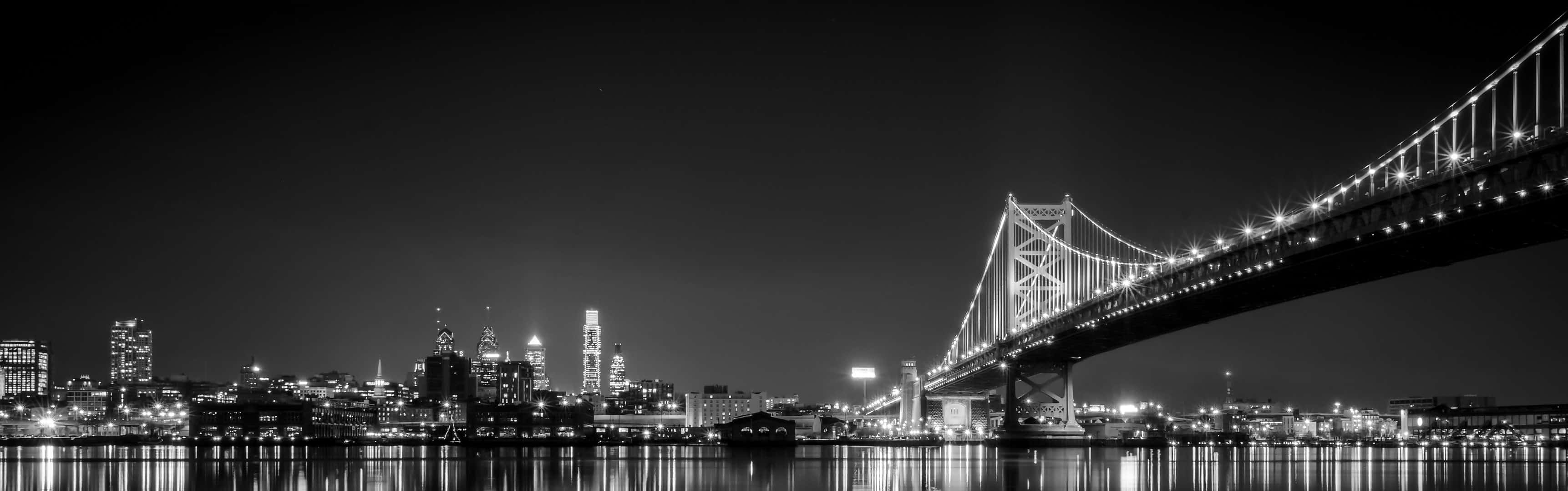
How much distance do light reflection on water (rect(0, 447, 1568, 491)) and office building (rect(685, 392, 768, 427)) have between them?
59410 mm

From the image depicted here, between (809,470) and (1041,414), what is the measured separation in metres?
27.3

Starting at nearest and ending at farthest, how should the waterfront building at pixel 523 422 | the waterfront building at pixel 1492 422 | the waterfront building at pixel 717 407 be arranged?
the waterfront building at pixel 523 422 → the waterfront building at pixel 1492 422 → the waterfront building at pixel 717 407

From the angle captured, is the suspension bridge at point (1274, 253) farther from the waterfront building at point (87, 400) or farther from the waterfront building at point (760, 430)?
the waterfront building at point (87, 400)

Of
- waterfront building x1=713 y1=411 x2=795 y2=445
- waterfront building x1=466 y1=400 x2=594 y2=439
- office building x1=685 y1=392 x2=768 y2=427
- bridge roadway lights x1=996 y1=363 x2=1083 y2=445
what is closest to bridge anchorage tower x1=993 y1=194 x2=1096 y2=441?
bridge roadway lights x1=996 y1=363 x2=1083 y2=445

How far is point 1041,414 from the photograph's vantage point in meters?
75.5

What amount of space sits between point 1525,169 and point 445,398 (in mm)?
155061

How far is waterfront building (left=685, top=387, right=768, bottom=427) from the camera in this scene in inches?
5423

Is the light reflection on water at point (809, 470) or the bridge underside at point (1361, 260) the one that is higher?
the bridge underside at point (1361, 260)

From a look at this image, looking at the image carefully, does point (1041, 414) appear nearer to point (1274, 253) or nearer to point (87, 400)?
point (1274, 253)

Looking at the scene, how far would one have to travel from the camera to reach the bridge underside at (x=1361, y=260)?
3244 centimetres

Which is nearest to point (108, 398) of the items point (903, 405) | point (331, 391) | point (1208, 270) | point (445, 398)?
point (331, 391)

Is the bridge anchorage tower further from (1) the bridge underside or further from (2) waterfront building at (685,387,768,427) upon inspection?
(2) waterfront building at (685,387,768,427)

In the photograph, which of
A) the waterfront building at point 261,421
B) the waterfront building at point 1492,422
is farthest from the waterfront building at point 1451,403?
the waterfront building at point 261,421

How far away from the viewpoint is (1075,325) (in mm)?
61844
